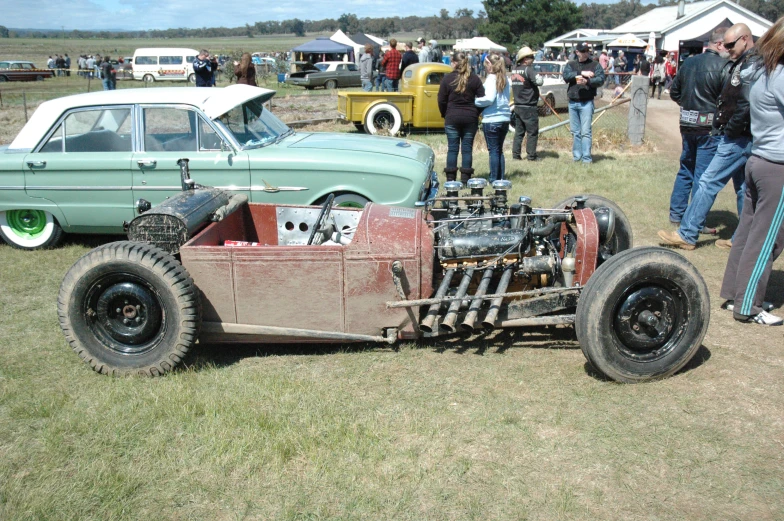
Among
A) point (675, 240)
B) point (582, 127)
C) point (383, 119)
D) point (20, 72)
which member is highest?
point (20, 72)

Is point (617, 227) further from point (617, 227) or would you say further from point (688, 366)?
point (688, 366)

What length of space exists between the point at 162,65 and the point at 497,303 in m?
42.1

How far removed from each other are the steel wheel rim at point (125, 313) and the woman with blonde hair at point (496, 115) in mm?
5935

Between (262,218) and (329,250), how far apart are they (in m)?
1.29

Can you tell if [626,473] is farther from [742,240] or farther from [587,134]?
[587,134]

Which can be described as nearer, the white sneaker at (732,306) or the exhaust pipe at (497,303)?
the exhaust pipe at (497,303)

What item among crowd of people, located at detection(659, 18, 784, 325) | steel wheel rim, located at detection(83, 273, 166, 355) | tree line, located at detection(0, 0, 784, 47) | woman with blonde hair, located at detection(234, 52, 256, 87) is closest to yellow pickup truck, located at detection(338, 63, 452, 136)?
woman with blonde hair, located at detection(234, 52, 256, 87)

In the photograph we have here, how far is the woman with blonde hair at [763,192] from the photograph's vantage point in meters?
4.42

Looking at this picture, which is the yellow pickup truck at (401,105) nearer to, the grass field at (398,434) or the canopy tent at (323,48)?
the grass field at (398,434)

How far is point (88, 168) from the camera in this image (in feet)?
21.2

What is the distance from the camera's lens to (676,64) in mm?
31734

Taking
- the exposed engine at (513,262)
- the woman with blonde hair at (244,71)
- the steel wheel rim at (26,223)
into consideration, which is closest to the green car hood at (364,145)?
the exposed engine at (513,262)

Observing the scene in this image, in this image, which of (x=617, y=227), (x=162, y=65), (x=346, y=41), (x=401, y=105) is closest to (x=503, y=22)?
(x=346, y=41)

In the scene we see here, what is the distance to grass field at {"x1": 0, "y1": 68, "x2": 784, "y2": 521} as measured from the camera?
296cm
